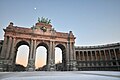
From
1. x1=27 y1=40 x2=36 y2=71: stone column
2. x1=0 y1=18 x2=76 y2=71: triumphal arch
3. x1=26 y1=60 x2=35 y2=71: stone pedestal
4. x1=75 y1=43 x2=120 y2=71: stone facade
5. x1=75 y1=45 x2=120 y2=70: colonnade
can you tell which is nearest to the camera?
x1=26 y1=60 x2=35 y2=71: stone pedestal

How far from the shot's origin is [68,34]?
39812 mm

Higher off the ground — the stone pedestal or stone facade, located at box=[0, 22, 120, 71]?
stone facade, located at box=[0, 22, 120, 71]

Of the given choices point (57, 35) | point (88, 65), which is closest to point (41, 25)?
point (57, 35)

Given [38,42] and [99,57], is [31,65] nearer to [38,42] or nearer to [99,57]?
[38,42]

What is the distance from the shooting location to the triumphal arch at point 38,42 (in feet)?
99.2

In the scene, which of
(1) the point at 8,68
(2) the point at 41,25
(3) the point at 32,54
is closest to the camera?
(1) the point at 8,68

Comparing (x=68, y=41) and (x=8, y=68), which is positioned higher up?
(x=68, y=41)

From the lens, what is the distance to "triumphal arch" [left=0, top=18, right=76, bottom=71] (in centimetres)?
3023

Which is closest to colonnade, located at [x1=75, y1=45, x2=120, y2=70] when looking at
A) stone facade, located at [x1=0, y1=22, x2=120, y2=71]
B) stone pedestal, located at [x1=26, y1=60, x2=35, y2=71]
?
stone facade, located at [x1=0, y1=22, x2=120, y2=71]

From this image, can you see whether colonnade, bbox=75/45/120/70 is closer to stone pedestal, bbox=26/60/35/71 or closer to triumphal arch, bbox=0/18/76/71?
triumphal arch, bbox=0/18/76/71

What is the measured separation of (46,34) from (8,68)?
54.0 feet

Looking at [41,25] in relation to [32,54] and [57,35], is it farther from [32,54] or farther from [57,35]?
[32,54]

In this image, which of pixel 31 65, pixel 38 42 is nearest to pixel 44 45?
pixel 38 42

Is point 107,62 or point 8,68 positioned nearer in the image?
point 8,68
